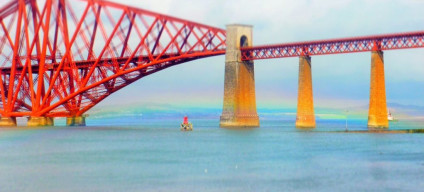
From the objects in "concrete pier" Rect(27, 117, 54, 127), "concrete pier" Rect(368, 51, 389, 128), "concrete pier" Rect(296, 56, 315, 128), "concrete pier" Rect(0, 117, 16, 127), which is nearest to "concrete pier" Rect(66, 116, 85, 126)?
"concrete pier" Rect(27, 117, 54, 127)

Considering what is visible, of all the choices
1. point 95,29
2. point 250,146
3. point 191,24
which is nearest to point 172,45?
point 191,24

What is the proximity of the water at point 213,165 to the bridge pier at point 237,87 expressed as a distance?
29.0m

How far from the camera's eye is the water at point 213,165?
4038 centimetres

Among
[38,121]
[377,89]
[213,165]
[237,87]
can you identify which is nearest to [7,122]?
[38,121]

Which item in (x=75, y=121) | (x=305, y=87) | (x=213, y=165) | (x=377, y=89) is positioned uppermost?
(x=305, y=87)

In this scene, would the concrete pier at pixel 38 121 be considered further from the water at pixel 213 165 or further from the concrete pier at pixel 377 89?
the concrete pier at pixel 377 89

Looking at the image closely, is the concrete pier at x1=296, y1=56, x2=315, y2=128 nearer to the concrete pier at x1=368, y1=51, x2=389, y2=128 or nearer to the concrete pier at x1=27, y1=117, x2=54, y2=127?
the concrete pier at x1=368, y1=51, x2=389, y2=128

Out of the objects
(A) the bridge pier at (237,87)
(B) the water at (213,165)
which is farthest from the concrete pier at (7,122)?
(B) the water at (213,165)

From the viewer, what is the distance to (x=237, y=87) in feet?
339

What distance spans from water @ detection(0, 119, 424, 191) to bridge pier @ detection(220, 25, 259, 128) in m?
29.0

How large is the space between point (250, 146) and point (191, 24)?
3626 centimetres

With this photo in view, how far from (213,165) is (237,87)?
175 ft

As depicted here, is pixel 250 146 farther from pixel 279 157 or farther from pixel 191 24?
pixel 191 24

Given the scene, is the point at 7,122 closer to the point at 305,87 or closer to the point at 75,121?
the point at 75,121
